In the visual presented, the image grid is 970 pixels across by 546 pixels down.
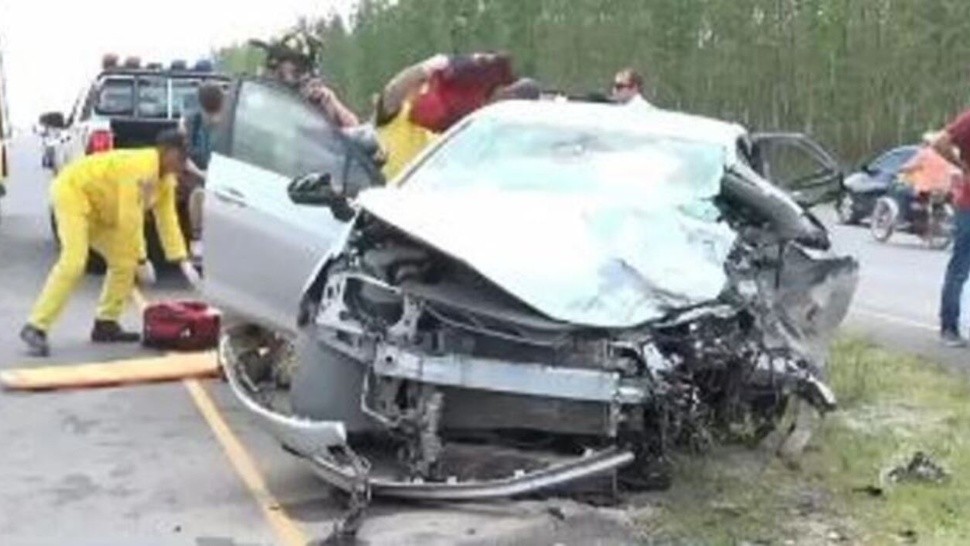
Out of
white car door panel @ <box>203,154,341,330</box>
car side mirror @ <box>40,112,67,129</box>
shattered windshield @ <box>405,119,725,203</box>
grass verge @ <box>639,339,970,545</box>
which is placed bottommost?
car side mirror @ <box>40,112,67,129</box>

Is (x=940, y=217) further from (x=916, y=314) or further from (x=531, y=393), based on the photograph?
(x=531, y=393)

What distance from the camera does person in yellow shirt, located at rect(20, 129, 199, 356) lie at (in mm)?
10945

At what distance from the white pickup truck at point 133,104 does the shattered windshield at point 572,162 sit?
7.76m

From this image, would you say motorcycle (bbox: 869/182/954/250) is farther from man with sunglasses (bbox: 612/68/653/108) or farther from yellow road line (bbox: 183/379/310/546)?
yellow road line (bbox: 183/379/310/546)

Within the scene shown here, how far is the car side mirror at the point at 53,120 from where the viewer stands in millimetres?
18156

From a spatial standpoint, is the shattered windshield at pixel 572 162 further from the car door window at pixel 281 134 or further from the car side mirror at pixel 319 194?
the car door window at pixel 281 134

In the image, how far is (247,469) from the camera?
7.78m

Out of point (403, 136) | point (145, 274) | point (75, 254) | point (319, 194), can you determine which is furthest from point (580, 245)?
point (145, 274)

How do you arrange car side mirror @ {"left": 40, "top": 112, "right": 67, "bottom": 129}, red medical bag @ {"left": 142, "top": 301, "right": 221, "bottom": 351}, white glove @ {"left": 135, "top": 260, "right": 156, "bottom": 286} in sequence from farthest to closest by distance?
car side mirror @ {"left": 40, "top": 112, "right": 67, "bottom": 129} → white glove @ {"left": 135, "top": 260, "right": 156, "bottom": 286} → red medical bag @ {"left": 142, "top": 301, "right": 221, "bottom": 351}

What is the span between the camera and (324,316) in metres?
7.02

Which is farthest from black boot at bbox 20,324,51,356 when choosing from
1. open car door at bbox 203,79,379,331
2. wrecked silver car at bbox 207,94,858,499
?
wrecked silver car at bbox 207,94,858,499

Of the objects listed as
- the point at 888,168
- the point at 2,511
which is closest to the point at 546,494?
the point at 2,511

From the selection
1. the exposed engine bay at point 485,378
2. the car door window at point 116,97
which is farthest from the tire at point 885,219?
the exposed engine bay at point 485,378

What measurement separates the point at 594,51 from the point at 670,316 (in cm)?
4682
